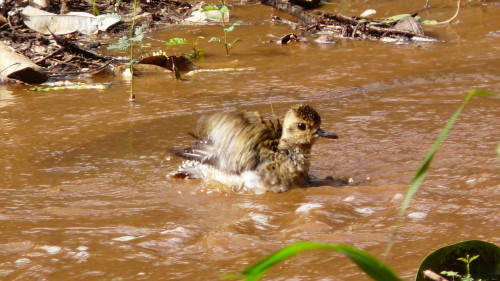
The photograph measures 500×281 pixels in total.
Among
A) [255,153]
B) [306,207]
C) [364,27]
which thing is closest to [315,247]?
[306,207]

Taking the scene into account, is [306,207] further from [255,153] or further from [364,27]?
[364,27]

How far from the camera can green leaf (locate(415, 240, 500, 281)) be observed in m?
2.38

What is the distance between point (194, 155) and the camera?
15.8 ft

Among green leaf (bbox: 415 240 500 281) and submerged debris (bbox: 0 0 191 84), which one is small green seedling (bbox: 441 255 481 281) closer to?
green leaf (bbox: 415 240 500 281)

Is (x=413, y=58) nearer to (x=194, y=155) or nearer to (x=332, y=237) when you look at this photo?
(x=194, y=155)

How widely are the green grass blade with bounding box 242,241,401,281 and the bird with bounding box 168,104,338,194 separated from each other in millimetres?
3027

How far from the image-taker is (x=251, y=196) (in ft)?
14.9

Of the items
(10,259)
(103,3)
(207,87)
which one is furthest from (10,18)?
(10,259)

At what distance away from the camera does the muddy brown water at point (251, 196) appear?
11.5 ft

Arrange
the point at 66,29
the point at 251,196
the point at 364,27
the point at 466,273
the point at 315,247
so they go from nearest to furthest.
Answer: the point at 315,247, the point at 466,273, the point at 251,196, the point at 364,27, the point at 66,29

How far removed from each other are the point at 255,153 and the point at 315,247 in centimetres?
323

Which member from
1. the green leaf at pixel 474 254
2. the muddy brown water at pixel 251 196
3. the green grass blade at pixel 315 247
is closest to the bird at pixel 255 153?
the muddy brown water at pixel 251 196

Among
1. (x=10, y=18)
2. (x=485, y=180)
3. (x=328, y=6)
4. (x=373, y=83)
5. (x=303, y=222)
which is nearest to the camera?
(x=303, y=222)

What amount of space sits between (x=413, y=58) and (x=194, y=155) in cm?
357
